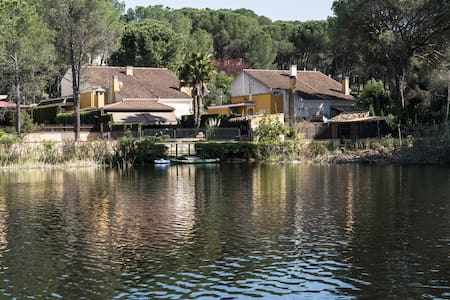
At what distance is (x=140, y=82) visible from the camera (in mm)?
87312

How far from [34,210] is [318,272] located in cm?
1759

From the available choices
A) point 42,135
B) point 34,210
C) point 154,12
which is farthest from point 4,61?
point 154,12

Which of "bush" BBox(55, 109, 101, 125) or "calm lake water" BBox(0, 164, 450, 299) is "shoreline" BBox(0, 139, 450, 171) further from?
"bush" BBox(55, 109, 101, 125)

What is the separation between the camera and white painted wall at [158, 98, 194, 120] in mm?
84312

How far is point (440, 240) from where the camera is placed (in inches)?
946

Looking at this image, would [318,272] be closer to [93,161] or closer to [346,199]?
[346,199]

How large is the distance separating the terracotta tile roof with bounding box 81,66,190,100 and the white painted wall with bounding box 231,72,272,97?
765 centimetres

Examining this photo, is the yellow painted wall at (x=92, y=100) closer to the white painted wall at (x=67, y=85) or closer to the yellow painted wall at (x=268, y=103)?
the white painted wall at (x=67, y=85)

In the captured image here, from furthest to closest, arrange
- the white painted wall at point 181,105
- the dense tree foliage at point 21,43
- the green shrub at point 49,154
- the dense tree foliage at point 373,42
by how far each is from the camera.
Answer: the white painted wall at point 181,105 → the dense tree foliage at point 21,43 → the dense tree foliage at point 373,42 → the green shrub at point 49,154

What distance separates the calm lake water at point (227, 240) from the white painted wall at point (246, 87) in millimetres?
41596

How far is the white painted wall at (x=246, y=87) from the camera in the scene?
8594 centimetres

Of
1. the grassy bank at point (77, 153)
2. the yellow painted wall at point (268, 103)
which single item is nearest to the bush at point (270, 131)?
the grassy bank at point (77, 153)

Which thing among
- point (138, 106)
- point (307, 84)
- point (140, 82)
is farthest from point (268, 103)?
point (138, 106)

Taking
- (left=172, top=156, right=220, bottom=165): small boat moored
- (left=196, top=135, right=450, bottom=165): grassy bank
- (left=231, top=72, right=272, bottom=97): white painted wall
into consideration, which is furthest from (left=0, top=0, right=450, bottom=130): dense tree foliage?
(left=172, top=156, right=220, bottom=165): small boat moored
